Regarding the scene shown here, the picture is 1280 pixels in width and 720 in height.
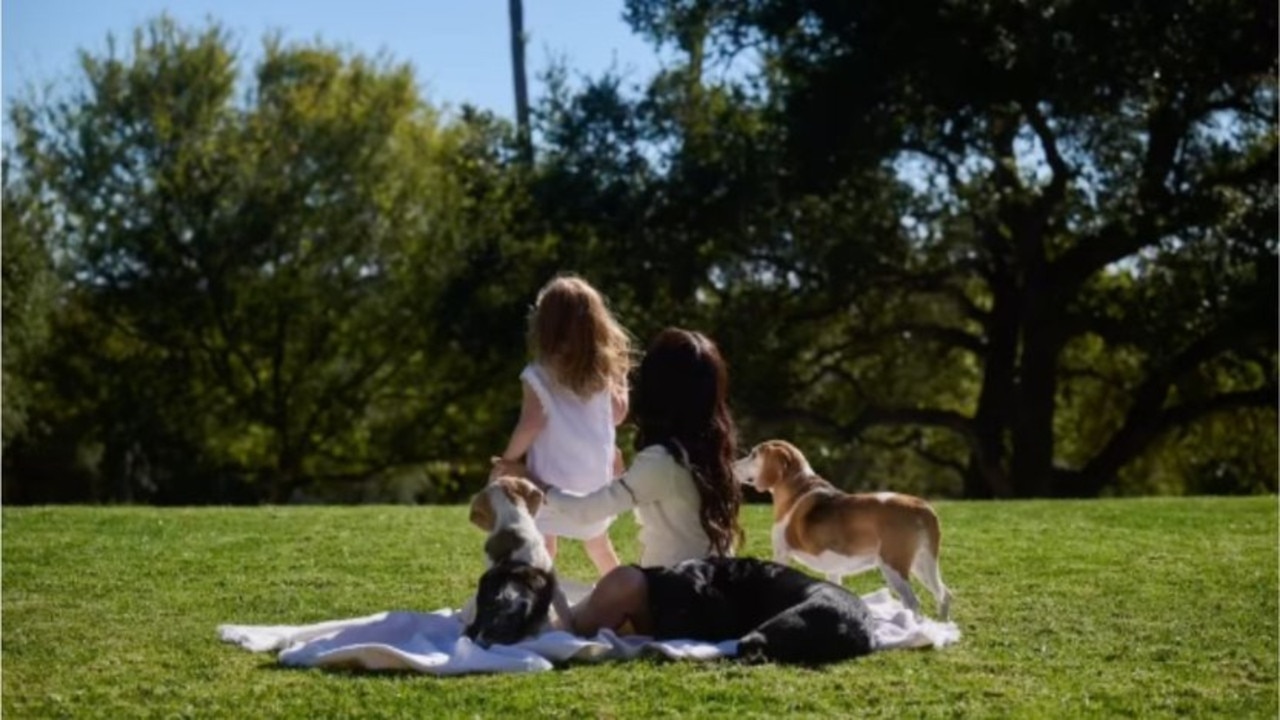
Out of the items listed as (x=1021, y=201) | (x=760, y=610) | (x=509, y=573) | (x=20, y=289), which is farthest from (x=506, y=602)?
(x=20, y=289)

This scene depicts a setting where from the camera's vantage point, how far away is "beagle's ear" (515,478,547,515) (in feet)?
25.7

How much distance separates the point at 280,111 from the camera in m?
35.4

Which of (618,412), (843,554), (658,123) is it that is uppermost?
(658,123)

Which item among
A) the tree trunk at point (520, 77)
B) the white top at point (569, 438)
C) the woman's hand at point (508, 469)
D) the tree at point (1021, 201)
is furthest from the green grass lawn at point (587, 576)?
the tree trunk at point (520, 77)

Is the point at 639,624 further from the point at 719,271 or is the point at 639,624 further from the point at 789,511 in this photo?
the point at 719,271

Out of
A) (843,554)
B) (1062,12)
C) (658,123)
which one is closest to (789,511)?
(843,554)

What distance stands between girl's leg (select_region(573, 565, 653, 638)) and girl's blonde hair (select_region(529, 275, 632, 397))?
→ 62.8 inches

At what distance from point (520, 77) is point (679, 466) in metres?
26.1

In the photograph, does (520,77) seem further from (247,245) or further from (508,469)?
(508,469)

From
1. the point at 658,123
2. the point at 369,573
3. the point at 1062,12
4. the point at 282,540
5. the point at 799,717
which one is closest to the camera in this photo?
the point at 799,717

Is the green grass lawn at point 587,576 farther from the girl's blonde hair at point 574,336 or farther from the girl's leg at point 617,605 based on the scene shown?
the girl's blonde hair at point 574,336

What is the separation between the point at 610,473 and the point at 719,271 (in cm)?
1922

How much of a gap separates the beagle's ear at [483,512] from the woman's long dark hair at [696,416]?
106cm

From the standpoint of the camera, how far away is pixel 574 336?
9.23m
